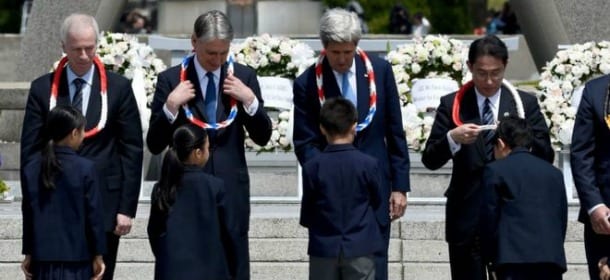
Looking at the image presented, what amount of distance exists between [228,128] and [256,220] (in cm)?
263

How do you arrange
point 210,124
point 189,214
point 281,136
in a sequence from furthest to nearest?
1. point 281,136
2. point 210,124
3. point 189,214

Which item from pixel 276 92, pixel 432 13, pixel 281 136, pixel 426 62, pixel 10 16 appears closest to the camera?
pixel 281 136

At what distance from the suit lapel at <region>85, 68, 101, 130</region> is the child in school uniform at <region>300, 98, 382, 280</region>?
3.73 ft

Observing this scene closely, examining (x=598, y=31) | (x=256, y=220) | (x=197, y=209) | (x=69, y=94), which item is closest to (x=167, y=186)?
(x=197, y=209)

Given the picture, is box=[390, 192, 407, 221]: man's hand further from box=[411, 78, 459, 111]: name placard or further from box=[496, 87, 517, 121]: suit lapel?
box=[411, 78, 459, 111]: name placard

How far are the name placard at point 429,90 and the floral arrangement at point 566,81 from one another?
786 mm

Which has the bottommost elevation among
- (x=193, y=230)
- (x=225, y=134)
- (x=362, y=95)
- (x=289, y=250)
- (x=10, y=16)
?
(x=289, y=250)

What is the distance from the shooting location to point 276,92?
43.6 ft

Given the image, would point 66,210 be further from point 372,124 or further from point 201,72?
point 372,124

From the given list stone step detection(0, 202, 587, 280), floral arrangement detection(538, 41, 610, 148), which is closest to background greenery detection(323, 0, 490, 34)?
floral arrangement detection(538, 41, 610, 148)

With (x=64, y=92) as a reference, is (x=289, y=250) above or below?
below

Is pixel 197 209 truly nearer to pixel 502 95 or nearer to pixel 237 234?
pixel 237 234

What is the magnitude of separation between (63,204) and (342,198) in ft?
4.43

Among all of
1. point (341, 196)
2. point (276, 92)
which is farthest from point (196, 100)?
point (276, 92)
